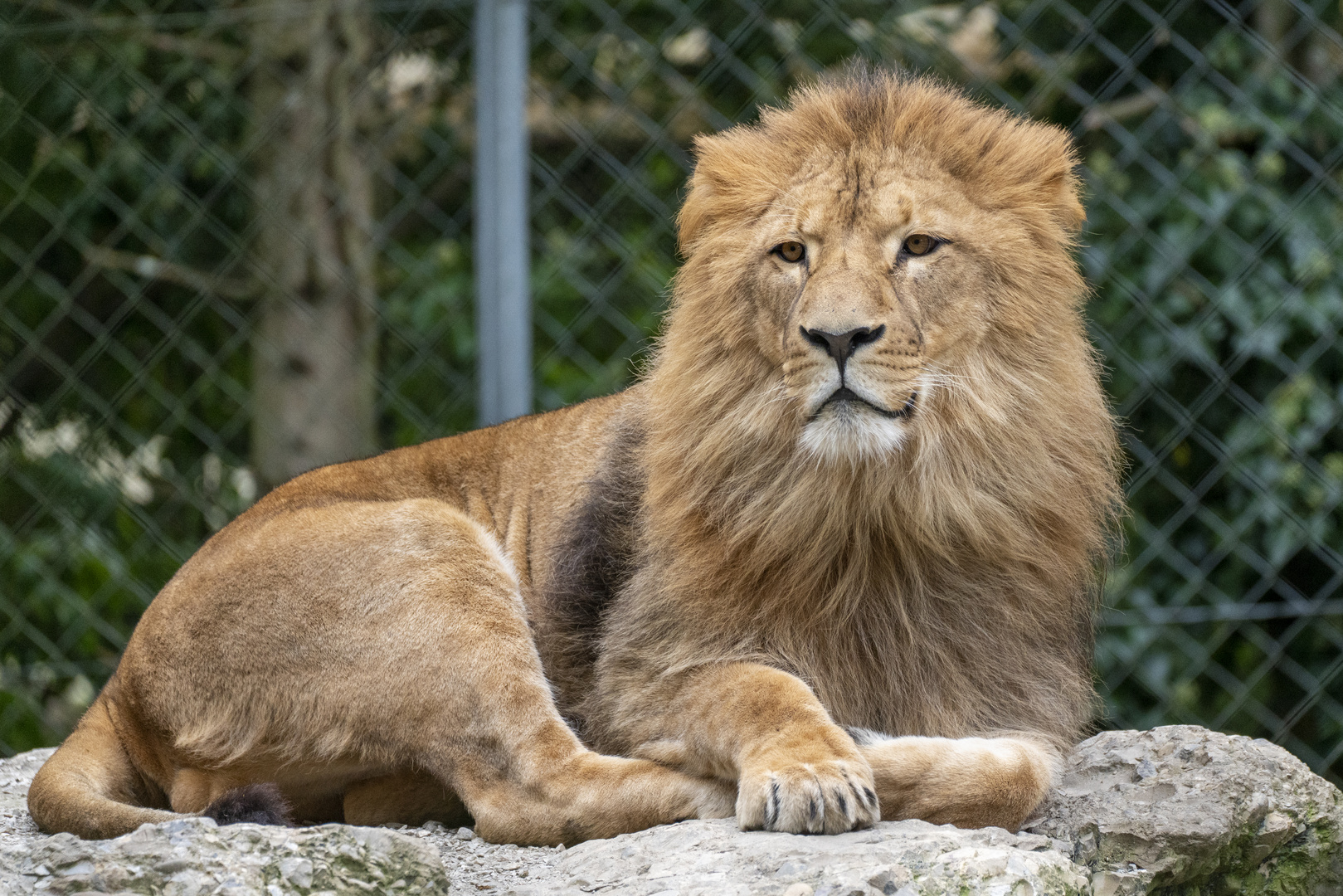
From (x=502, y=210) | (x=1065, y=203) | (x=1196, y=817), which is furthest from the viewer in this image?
(x=502, y=210)

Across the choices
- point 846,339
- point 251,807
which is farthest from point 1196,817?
point 251,807

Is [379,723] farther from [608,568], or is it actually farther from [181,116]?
[181,116]

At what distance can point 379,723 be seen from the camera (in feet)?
7.95

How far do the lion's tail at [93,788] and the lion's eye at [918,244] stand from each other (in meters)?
1.39

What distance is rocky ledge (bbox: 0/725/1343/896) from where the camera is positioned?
5.67 feet

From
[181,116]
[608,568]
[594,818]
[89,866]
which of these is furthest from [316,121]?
[89,866]

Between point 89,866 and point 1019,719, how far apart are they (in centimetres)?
139

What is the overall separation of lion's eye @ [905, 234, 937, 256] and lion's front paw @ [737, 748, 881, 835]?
2.52ft

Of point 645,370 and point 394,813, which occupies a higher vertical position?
point 645,370

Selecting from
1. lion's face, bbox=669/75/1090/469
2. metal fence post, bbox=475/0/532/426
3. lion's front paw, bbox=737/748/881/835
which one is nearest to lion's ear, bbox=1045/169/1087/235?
lion's face, bbox=669/75/1090/469

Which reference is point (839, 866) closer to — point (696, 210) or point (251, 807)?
point (251, 807)

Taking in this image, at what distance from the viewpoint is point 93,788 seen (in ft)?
7.88

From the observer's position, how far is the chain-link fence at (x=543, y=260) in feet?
13.0

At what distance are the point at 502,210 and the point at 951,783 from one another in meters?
1.95
